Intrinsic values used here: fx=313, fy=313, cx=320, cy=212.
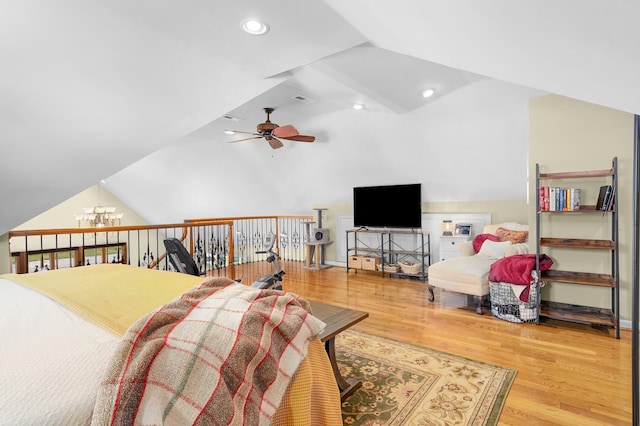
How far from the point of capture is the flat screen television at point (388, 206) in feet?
17.5

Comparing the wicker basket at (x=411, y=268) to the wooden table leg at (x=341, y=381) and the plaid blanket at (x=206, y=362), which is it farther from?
the plaid blanket at (x=206, y=362)

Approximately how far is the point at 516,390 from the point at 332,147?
4415 mm

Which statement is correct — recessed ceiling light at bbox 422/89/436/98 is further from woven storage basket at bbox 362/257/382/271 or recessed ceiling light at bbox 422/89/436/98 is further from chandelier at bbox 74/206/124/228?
chandelier at bbox 74/206/124/228

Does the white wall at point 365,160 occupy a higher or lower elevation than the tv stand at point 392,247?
higher

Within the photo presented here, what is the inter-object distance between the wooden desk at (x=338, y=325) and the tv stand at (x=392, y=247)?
10.6 feet

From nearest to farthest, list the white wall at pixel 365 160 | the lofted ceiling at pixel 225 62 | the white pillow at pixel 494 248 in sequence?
1. the lofted ceiling at pixel 225 62
2. the white pillow at pixel 494 248
3. the white wall at pixel 365 160

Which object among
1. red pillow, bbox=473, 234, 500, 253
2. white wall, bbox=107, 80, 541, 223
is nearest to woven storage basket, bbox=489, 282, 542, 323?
red pillow, bbox=473, 234, 500, 253

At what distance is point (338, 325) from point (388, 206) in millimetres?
3934

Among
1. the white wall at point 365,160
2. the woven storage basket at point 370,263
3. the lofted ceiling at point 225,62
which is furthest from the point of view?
the woven storage basket at point 370,263

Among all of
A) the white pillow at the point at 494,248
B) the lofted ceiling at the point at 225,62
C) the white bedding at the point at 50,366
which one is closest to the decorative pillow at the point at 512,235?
the white pillow at the point at 494,248

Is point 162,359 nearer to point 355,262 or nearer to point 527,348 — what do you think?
point 527,348

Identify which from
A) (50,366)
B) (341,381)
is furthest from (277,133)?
(50,366)

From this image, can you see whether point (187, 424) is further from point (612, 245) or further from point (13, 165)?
point (612, 245)

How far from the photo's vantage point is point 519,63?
4.64ft
